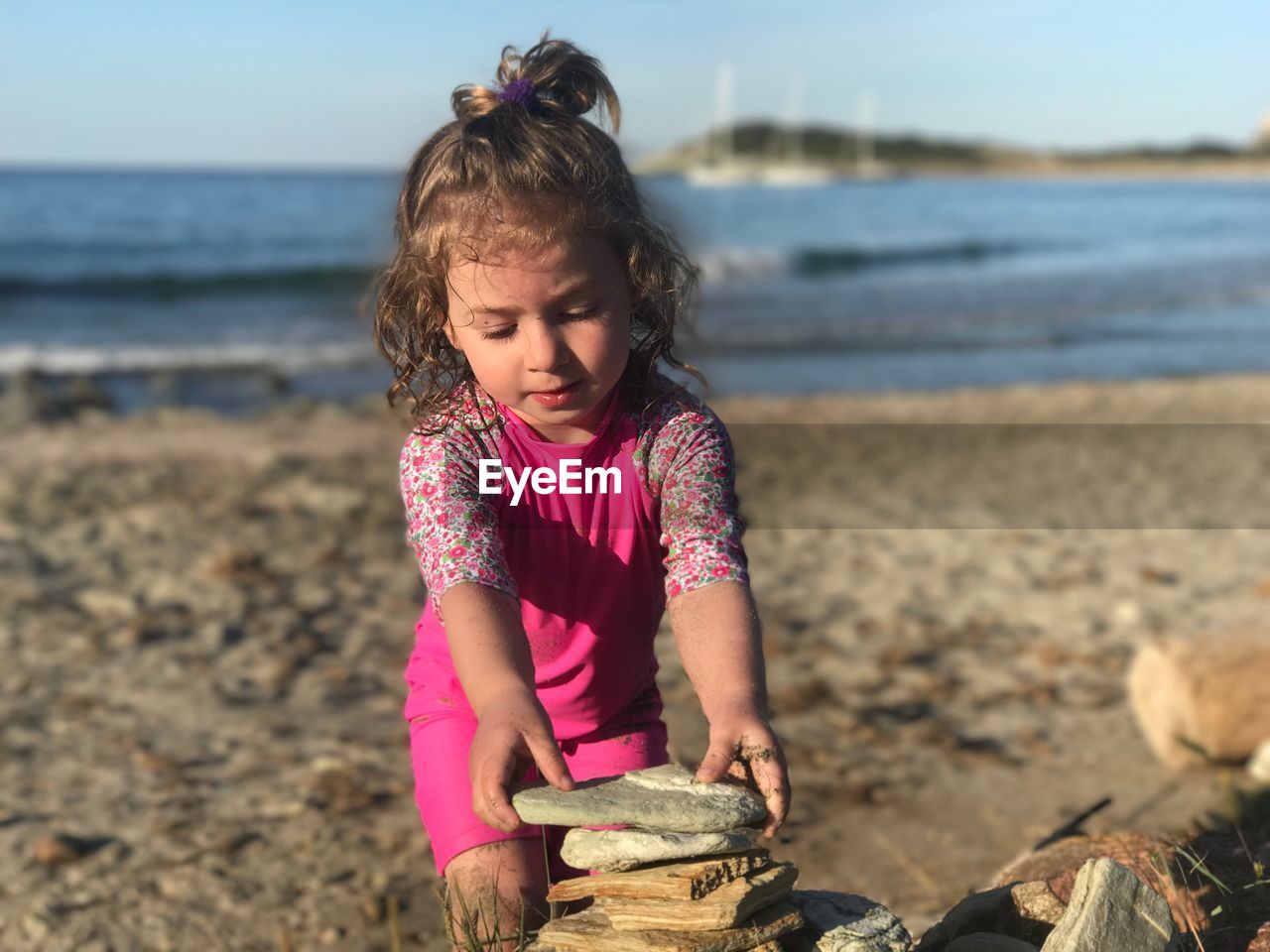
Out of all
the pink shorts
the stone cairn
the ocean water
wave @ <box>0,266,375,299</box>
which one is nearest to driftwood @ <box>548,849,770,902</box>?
the stone cairn

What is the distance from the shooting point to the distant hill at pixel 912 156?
225ft

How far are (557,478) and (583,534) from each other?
0.11 m

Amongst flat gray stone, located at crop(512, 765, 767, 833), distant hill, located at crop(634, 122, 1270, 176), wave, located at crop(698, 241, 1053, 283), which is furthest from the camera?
distant hill, located at crop(634, 122, 1270, 176)

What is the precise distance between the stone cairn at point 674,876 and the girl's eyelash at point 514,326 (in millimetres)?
764

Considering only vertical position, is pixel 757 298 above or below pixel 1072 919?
above

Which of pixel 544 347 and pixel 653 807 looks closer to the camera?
pixel 653 807

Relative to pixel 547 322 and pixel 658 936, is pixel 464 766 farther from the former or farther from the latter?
pixel 547 322

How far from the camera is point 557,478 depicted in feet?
8.14

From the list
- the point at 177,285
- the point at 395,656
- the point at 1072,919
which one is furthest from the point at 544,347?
the point at 177,285

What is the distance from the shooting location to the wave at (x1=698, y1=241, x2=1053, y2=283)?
81.4 ft

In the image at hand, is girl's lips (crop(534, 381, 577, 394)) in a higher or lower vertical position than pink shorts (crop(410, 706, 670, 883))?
higher

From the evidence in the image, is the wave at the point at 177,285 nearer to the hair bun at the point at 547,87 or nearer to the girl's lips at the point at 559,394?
the hair bun at the point at 547,87

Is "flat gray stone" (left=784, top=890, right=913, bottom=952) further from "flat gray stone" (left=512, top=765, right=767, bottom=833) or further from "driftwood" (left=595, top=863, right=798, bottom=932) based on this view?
"flat gray stone" (left=512, top=765, right=767, bottom=833)

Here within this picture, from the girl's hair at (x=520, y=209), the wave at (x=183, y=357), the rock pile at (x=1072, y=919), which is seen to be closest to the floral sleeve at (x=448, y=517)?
the girl's hair at (x=520, y=209)
